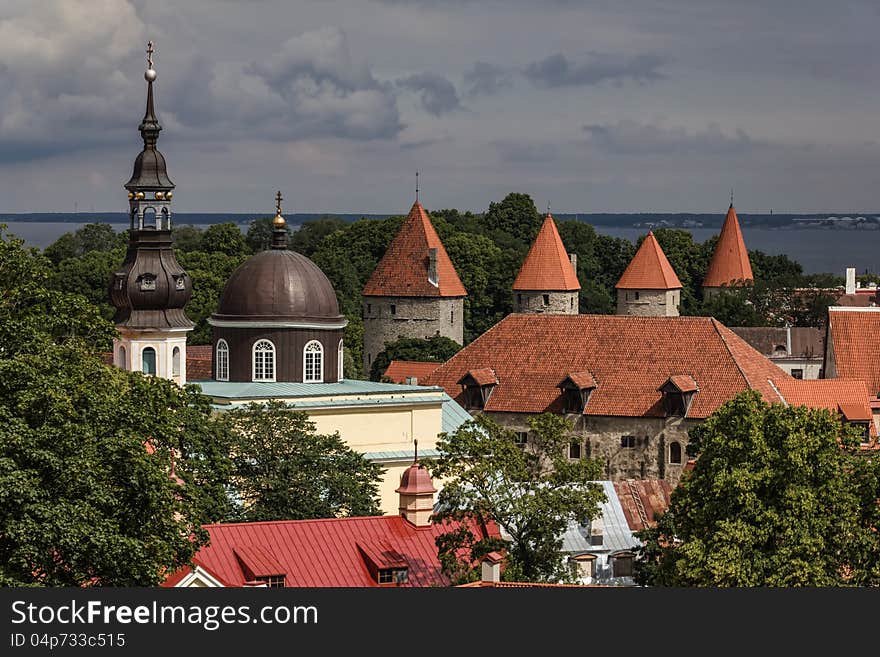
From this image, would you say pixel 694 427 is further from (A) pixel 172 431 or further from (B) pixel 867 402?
(A) pixel 172 431

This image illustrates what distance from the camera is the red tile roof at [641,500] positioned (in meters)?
54.6

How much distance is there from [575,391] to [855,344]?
522 inches

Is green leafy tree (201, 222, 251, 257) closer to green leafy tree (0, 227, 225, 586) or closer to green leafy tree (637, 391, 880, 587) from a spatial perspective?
green leafy tree (637, 391, 880, 587)

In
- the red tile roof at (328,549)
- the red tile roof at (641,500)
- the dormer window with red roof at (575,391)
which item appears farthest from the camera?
the dormer window with red roof at (575,391)

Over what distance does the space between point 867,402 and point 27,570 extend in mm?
46243

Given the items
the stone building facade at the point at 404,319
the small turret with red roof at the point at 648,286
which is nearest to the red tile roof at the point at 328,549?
the stone building facade at the point at 404,319

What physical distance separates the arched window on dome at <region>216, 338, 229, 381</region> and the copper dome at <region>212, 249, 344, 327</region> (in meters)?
0.73

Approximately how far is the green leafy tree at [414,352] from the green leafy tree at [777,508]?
168 feet

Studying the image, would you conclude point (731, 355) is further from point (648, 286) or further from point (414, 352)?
point (648, 286)

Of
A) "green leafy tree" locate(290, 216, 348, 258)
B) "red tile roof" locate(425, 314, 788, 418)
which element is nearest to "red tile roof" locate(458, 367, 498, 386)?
"red tile roof" locate(425, 314, 788, 418)

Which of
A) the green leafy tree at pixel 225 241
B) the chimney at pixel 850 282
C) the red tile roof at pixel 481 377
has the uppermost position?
the green leafy tree at pixel 225 241

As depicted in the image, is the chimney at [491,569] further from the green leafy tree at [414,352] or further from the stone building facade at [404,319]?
the stone building facade at [404,319]

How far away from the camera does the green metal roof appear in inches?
2265

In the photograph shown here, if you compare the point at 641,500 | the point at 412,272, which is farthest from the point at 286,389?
the point at 412,272
